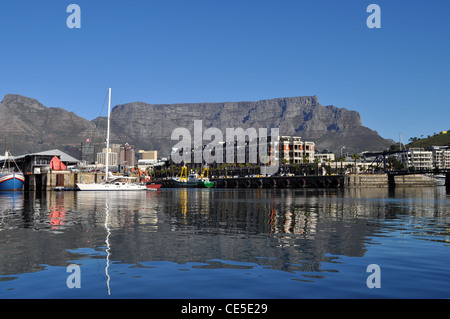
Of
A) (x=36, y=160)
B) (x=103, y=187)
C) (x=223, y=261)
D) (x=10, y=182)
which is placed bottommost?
(x=103, y=187)

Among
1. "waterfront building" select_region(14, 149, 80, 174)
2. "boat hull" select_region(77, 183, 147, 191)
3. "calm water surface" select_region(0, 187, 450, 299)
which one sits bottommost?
"boat hull" select_region(77, 183, 147, 191)

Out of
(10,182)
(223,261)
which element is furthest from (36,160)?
(223,261)

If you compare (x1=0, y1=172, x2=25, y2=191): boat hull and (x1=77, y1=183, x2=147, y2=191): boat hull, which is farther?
(x1=0, y1=172, x2=25, y2=191): boat hull

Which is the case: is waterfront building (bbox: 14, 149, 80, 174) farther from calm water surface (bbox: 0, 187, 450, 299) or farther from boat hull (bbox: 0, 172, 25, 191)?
calm water surface (bbox: 0, 187, 450, 299)

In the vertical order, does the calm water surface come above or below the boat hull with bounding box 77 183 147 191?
above

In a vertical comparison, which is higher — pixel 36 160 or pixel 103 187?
pixel 36 160

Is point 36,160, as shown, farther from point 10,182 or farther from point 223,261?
point 223,261

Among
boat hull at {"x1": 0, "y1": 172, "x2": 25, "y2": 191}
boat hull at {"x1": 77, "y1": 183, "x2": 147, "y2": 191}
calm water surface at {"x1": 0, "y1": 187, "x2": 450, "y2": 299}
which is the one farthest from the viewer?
boat hull at {"x1": 0, "y1": 172, "x2": 25, "y2": 191}

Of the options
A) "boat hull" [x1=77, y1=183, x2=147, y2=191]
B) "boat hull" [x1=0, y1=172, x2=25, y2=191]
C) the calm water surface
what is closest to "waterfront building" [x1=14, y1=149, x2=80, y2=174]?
"boat hull" [x1=0, y1=172, x2=25, y2=191]

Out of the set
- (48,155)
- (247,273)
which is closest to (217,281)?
(247,273)

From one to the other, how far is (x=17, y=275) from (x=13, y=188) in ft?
425

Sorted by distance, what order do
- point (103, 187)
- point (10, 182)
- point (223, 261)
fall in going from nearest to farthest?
1. point (223, 261)
2. point (103, 187)
3. point (10, 182)
